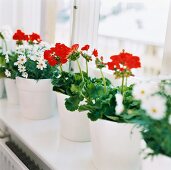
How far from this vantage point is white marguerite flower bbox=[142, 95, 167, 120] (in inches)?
26.0

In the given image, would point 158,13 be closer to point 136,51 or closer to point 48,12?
point 136,51

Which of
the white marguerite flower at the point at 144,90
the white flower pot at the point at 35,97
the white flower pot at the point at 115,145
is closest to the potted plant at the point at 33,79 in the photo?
the white flower pot at the point at 35,97

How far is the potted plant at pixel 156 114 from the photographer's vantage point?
67cm

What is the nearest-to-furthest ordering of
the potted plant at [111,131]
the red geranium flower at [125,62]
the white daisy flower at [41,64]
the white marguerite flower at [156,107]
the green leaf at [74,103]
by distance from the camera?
the white marguerite flower at [156,107]
the red geranium flower at [125,62]
the potted plant at [111,131]
the green leaf at [74,103]
the white daisy flower at [41,64]

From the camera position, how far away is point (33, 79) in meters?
1.37

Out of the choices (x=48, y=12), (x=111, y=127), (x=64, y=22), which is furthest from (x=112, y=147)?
(x=48, y=12)

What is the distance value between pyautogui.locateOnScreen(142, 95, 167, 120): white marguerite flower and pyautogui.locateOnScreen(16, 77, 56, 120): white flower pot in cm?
80

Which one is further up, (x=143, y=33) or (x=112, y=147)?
(x=143, y=33)

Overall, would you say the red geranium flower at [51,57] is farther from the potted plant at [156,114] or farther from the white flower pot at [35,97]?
the potted plant at [156,114]

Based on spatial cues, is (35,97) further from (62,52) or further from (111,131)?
(111,131)

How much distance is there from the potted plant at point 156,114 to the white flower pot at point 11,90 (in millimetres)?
1006

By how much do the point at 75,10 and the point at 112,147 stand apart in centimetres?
90

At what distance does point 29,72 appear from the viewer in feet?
4.61

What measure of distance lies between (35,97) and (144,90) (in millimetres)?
801
